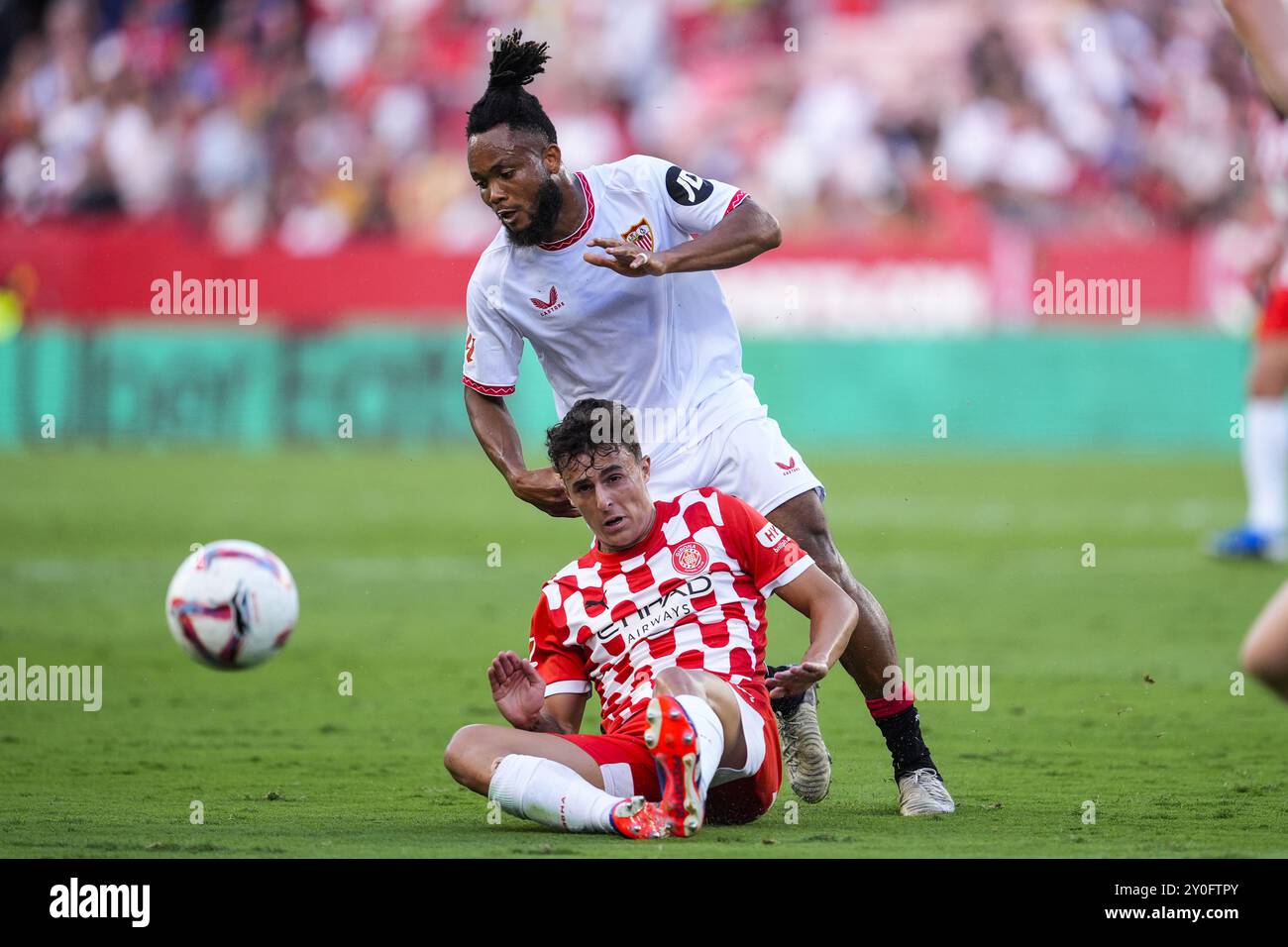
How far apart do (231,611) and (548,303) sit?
4.87 ft

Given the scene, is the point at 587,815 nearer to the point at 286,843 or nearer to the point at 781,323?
the point at 286,843

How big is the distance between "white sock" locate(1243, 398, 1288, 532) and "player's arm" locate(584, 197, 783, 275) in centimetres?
760

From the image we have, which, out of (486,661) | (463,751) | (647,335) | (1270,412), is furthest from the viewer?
(1270,412)

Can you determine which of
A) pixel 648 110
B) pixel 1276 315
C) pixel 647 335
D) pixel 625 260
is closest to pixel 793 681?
pixel 625 260

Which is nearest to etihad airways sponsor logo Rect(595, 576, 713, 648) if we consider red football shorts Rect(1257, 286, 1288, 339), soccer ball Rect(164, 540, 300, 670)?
soccer ball Rect(164, 540, 300, 670)

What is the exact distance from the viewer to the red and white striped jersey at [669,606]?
5.66m

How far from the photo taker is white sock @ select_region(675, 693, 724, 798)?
16.6 ft

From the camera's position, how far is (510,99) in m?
6.05

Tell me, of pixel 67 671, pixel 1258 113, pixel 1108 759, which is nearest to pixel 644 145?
pixel 1258 113

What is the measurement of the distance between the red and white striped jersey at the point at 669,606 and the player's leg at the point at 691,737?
0.35m

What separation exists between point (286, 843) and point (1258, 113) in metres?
19.2

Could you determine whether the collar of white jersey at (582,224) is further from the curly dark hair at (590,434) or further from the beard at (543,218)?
the curly dark hair at (590,434)

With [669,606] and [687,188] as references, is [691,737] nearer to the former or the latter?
[669,606]
